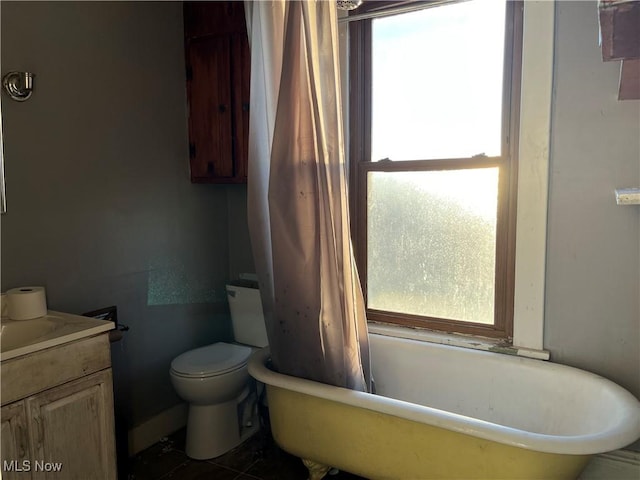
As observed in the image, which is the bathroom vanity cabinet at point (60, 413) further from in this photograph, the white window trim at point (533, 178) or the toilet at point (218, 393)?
the white window trim at point (533, 178)

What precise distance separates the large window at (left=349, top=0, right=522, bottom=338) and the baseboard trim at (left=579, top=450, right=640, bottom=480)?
60cm

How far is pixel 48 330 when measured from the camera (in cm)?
176

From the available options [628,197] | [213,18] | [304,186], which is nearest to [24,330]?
[304,186]

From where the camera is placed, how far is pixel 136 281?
237 cm

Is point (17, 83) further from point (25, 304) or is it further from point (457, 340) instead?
point (457, 340)

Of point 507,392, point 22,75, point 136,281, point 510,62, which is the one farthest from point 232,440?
point 510,62

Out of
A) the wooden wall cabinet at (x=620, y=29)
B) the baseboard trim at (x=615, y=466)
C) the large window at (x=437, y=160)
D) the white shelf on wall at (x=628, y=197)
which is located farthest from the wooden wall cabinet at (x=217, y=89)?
the baseboard trim at (x=615, y=466)

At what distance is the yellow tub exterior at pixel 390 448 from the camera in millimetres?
1454

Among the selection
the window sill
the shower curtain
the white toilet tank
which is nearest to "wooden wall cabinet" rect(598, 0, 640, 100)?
the shower curtain

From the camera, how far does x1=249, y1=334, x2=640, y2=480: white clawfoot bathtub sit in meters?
1.44

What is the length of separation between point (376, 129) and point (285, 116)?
0.79 m

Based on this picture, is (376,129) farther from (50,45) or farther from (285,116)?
(50,45)

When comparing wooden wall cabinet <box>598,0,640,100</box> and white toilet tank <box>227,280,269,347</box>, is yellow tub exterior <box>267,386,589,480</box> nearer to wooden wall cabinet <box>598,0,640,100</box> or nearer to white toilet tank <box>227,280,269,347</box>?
white toilet tank <box>227,280,269,347</box>

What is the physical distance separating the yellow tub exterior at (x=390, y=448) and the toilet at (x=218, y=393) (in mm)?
382
